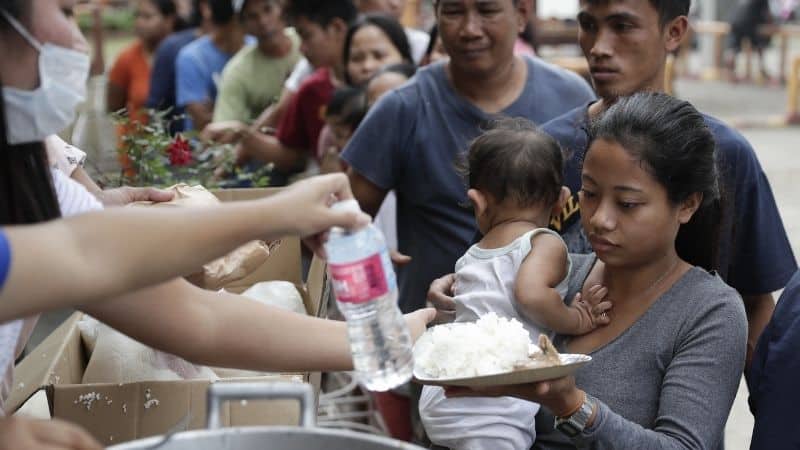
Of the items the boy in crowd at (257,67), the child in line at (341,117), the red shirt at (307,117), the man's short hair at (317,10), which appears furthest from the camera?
the boy in crowd at (257,67)

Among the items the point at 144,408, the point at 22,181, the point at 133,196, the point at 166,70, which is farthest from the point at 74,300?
the point at 166,70

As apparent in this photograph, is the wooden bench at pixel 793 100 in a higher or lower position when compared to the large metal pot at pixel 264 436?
lower

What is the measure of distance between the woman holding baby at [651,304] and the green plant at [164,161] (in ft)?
5.91

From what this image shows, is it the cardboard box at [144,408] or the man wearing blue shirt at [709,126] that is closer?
the cardboard box at [144,408]

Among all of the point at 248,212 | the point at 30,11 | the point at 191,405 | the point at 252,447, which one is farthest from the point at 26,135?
the point at 191,405

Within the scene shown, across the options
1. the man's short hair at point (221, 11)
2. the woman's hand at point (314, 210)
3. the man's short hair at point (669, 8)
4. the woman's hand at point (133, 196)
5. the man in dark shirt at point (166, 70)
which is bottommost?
the man in dark shirt at point (166, 70)

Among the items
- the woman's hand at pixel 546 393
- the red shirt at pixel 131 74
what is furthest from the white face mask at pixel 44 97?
the red shirt at pixel 131 74

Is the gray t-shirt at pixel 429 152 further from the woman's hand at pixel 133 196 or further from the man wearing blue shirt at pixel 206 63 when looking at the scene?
the man wearing blue shirt at pixel 206 63

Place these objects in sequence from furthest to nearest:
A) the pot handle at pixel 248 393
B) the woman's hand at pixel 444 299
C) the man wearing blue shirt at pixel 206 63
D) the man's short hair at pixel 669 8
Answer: the man wearing blue shirt at pixel 206 63 < the man's short hair at pixel 669 8 < the woman's hand at pixel 444 299 < the pot handle at pixel 248 393

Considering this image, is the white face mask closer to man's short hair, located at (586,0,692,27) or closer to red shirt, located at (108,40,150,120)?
man's short hair, located at (586,0,692,27)

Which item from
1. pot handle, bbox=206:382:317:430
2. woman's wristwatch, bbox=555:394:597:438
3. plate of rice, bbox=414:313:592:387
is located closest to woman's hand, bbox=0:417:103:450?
pot handle, bbox=206:382:317:430

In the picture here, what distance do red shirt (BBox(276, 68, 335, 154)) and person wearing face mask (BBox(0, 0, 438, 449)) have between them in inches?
143

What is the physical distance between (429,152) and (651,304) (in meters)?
1.52

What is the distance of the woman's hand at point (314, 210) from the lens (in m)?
1.76
